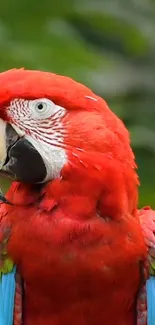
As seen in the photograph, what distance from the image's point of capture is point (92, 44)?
133 inches

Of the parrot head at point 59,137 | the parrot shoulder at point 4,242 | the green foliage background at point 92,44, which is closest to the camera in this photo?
the parrot head at point 59,137

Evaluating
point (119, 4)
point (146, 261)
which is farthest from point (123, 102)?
point (146, 261)

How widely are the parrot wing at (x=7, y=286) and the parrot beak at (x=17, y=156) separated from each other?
16cm

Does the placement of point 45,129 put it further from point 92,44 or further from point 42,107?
point 92,44

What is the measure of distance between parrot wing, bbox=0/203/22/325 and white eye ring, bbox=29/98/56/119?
0.27 metres

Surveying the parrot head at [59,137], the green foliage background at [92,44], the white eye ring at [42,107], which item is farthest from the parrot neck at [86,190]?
the green foliage background at [92,44]

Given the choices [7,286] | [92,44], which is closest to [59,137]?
[7,286]

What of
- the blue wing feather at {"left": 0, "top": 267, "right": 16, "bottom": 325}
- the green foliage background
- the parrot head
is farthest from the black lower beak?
the green foliage background

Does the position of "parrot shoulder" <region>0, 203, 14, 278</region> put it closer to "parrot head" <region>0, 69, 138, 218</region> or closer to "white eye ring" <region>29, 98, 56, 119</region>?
"parrot head" <region>0, 69, 138, 218</region>

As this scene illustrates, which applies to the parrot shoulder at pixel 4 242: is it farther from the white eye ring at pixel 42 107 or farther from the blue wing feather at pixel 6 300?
the white eye ring at pixel 42 107

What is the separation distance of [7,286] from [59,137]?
15.2 inches

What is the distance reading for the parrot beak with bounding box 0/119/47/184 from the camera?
243 cm

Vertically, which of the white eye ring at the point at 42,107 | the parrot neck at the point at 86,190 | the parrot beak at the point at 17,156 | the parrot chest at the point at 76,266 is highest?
the white eye ring at the point at 42,107

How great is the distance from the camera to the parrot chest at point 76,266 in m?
2.49
